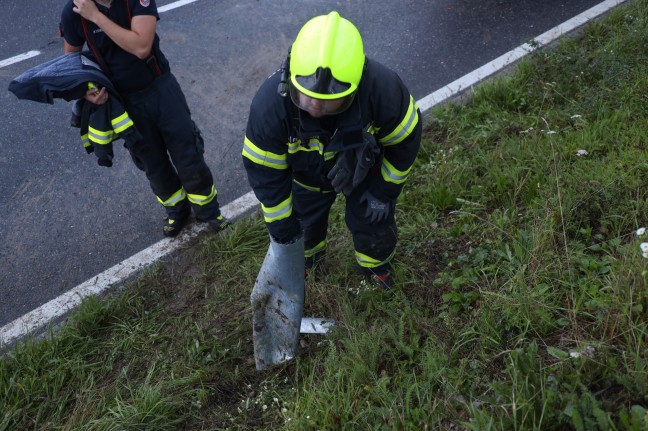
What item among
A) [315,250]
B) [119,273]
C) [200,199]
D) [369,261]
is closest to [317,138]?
[369,261]

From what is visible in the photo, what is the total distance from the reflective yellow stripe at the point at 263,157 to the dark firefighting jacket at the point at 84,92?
1089 millimetres

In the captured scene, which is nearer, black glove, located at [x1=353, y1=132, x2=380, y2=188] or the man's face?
the man's face

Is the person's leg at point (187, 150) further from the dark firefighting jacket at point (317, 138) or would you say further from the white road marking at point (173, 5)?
the white road marking at point (173, 5)

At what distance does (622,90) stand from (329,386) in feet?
9.66

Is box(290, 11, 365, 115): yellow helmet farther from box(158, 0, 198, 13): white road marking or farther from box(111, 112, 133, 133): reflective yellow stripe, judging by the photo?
box(158, 0, 198, 13): white road marking

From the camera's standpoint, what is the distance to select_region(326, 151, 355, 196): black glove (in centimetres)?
261

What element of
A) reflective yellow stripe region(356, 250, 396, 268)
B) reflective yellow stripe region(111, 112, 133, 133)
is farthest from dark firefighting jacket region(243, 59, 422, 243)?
reflective yellow stripe region(111, 112, 133, 133)

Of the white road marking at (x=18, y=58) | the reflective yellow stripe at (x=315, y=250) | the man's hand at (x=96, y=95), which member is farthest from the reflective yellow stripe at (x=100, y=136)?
the white road marking at (x=18, y=58)

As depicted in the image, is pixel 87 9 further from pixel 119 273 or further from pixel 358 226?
pixel 358 226

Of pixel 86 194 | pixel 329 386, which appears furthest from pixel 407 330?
pixel 86 194

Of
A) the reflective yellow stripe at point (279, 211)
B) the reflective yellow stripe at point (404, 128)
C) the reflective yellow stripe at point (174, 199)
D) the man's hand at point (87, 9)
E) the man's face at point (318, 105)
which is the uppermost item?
the man's hand at point (87, 9)

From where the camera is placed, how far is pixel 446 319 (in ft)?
9.11

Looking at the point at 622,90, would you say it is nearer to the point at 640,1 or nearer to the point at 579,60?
the point at 579,60

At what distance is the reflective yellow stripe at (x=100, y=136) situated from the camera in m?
3.28
